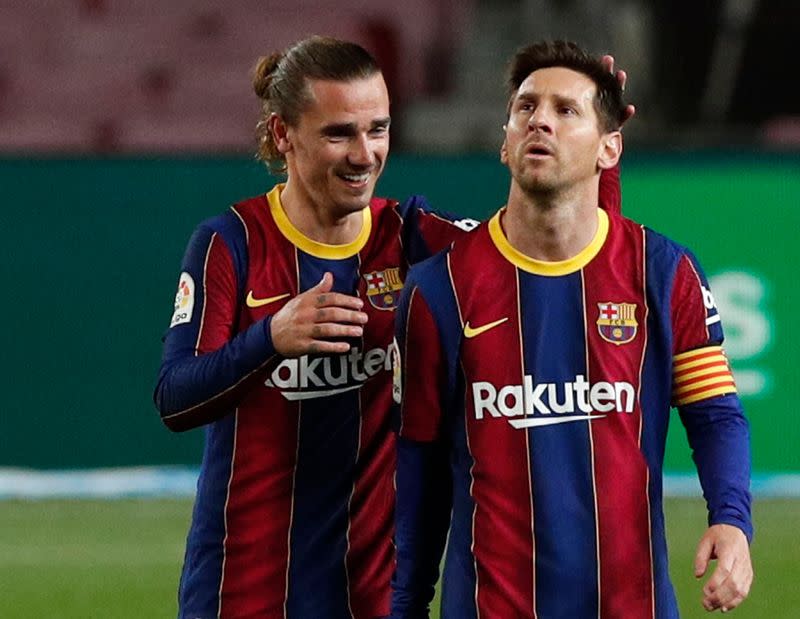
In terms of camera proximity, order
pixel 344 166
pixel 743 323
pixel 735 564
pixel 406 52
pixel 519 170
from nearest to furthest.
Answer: pixel 735 564, pixel 519 170, pixel 344 166, pixel 743 323, pixel 406 52

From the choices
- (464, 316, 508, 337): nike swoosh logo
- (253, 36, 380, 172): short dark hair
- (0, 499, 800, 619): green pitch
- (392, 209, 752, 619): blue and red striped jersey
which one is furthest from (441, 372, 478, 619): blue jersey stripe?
(0, 499, 800, 619): green pitch

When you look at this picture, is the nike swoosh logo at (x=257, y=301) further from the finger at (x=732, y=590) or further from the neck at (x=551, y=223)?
the finger at (x=732, y=590)

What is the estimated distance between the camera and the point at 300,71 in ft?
13.2

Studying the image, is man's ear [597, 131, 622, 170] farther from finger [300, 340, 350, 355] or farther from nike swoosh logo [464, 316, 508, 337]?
finger [300, 340, 350, 355]

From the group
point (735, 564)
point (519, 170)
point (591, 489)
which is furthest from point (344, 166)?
point (735, 564)

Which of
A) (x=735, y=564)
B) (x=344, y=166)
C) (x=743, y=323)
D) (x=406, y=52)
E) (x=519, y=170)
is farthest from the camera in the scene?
(x=406, y=52)

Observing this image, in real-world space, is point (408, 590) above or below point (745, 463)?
below

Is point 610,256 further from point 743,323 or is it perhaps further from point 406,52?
point 406,52

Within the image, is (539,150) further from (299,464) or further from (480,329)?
(299,464)

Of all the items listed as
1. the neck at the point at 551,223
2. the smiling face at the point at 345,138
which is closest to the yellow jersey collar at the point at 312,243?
the smiling face at the point at 345,138

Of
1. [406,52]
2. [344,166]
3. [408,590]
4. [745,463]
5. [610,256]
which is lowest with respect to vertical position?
[408,590]

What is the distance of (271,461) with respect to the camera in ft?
13.2

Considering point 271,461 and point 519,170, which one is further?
point 271,461

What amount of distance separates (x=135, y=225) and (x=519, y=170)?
5.89m
